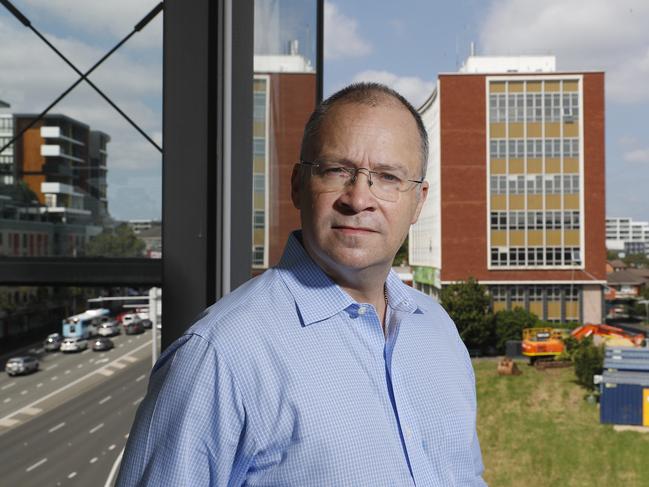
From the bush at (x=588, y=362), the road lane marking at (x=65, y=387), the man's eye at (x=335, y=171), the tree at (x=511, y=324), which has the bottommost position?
the bush at (x=588, y=362)

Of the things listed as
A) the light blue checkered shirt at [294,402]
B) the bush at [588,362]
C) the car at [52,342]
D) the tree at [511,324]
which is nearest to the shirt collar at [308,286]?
the light blue checkered shirt at [294,402]

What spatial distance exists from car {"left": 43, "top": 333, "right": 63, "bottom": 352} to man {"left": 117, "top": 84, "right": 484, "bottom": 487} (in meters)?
0.52

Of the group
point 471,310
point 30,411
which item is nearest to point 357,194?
point 30,411

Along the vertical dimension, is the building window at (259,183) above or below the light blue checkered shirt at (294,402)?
above

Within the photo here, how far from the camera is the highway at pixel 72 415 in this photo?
0.80 meters

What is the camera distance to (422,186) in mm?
361

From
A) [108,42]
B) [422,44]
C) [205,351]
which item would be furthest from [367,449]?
[422,44]

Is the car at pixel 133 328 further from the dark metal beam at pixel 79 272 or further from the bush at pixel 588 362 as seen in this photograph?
the bush at pixel 588 362

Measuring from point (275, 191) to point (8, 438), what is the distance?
42 centimetres

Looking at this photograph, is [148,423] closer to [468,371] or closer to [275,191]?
[468,371]

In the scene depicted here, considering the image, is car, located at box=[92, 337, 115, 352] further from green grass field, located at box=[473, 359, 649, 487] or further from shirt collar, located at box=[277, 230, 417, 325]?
green grass field, located at box=[473, 359, 649, 487]

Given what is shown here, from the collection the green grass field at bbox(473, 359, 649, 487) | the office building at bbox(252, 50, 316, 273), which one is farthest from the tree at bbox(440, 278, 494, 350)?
the office building at bbox(252, 50, 316, 273)

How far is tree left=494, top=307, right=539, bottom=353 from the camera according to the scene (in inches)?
472

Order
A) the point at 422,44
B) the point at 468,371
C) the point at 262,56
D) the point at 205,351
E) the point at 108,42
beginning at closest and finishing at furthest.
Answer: the point at 205,351
the point at 468,371
the point at 262,56
the point at 108,42
the point at 422,44
